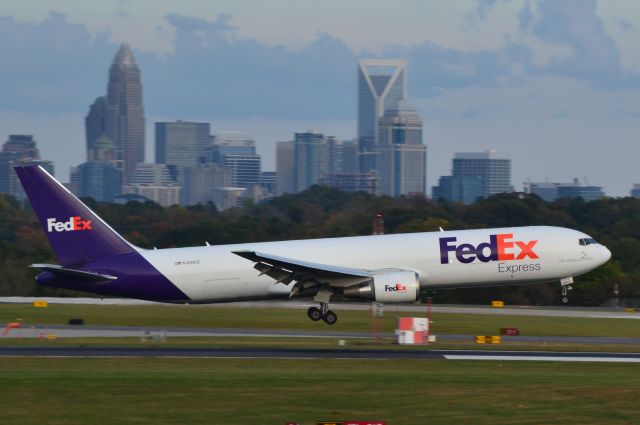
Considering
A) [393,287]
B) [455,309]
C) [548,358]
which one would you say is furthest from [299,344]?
[455,309]

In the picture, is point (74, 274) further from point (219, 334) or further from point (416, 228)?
point (416, 228)

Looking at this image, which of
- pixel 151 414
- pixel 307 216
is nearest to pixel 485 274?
pixel 151 414

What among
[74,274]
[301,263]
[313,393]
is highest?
[301,263]

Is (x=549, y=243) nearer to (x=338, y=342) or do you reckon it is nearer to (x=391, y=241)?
(x=391, y=241)

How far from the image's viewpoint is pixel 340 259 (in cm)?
4500

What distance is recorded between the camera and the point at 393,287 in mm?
42719

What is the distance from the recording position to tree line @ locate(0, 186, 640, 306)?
7512 cm

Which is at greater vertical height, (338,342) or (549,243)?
(549,243)

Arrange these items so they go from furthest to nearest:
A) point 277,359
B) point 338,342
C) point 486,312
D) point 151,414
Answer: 1. point 486,312
2. point 338,342
3. point 277,359
4. point 151,414

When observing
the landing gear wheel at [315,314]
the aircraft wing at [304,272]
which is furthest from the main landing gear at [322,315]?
the aircraft wing at [304,272]

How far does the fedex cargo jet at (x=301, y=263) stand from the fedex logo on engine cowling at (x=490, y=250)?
0.13 feet

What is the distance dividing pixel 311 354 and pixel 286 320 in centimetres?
1772

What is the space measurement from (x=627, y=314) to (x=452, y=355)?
90.4 ft

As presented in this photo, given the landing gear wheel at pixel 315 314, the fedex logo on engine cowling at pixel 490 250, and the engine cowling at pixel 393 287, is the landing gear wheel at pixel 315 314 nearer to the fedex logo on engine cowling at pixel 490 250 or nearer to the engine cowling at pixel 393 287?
the engine cowling at pixel 393 287
